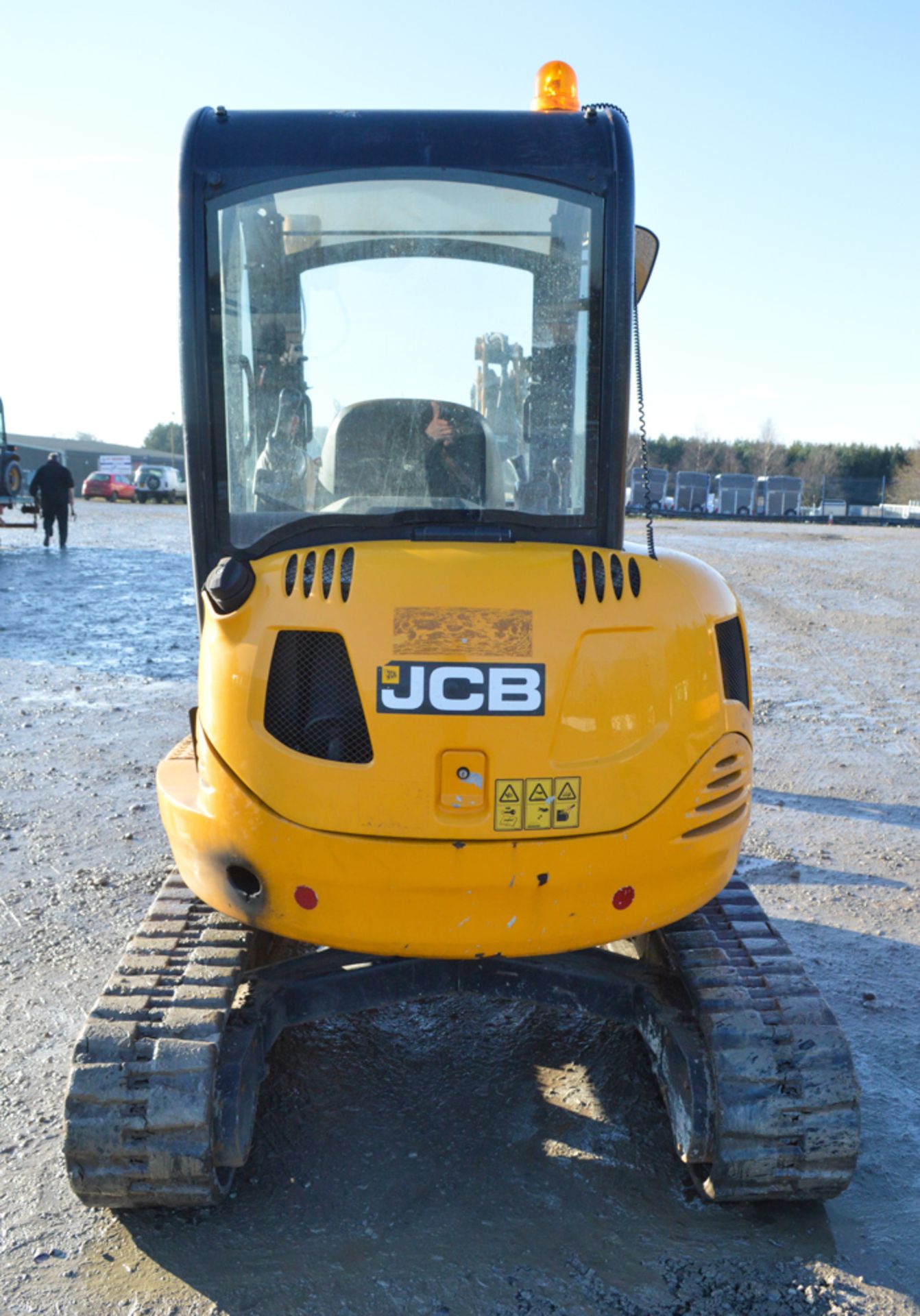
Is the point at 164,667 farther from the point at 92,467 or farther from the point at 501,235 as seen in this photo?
the point at 92,467

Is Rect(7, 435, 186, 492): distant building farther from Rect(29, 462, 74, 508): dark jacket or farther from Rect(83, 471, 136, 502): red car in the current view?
Rect(29, 462, 74, 508): dark jacket

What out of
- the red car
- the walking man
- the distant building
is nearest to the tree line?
the distant building

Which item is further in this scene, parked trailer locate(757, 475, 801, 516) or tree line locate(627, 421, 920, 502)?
tree line locate(627, 421, 920, 502)

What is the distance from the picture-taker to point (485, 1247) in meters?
2.94

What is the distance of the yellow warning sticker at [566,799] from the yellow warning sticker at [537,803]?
0.6 inches

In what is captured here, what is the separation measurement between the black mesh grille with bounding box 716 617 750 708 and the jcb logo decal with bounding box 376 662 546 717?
726mm

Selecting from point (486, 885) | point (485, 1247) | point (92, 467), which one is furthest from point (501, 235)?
point (92, 467)

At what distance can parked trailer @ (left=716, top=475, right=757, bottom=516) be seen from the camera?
204 feet

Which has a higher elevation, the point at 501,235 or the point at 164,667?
the point at 501,235

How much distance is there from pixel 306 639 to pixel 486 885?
78cm

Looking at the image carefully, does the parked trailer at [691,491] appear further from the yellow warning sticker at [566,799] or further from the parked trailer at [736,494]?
the yellow warning sticker at [566,799]

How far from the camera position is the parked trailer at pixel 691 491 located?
66062 mm

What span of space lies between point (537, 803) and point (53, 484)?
1967 cm

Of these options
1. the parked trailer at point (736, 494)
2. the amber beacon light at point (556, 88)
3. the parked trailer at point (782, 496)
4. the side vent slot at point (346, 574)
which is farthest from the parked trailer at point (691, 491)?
the side vent slot at point (346, 574)
